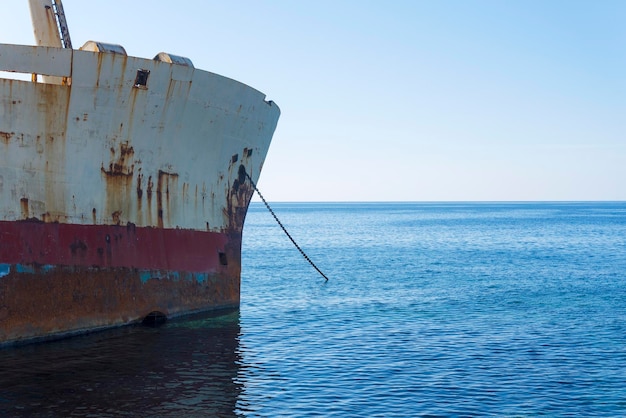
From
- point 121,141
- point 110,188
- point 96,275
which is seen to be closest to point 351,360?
point 96,275

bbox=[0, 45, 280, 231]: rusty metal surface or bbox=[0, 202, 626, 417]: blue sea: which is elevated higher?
bbox=[0, 45, 280, 231]: rusty metal surface

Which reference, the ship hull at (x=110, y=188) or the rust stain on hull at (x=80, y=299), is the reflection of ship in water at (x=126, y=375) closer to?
the rust stain on hull at (x=80, y=299)

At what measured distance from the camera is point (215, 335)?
17.2 m

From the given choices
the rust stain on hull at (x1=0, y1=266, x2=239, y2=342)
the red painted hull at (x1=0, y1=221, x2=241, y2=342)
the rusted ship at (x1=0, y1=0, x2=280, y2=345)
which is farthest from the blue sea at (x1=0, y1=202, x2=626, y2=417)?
the rusted ship at (x1=0, y1=0, x2=280, y2=345)

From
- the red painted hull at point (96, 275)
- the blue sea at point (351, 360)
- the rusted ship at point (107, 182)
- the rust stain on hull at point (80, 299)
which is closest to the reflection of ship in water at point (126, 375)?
the blue sea at point (351, 360)

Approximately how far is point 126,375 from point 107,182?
4898mm

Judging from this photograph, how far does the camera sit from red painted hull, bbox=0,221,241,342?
1406 centimetres

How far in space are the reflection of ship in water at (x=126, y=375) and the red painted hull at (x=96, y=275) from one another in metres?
0.51

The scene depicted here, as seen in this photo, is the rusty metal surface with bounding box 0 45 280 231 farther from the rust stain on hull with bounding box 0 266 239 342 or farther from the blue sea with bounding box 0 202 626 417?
the blue sea with bounding box 0 202 626 417

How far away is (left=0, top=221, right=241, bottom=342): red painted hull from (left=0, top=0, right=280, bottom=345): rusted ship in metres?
0.03

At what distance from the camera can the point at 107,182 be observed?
15672mm

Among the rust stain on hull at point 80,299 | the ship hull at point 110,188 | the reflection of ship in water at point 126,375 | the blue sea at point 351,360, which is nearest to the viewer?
the reflection of ship in water at point 126,375

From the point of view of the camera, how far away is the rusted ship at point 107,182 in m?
14.1

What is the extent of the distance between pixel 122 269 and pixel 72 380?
391 centimetres
